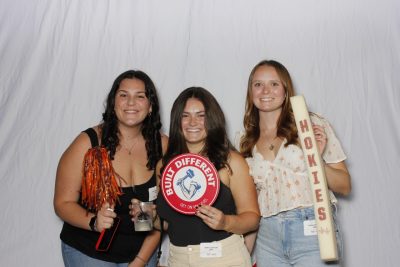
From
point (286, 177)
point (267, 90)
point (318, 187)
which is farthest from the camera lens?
point (267, 90)

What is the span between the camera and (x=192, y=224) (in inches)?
91.0

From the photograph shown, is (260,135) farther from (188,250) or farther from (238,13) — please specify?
(238,13)

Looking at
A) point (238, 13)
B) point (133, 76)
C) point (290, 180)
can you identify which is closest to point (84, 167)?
point (133, 76)

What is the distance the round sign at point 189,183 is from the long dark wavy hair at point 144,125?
0.32 metres

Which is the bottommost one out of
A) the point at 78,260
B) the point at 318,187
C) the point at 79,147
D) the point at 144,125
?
the point at 78,260

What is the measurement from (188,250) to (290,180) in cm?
55

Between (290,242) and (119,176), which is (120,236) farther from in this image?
(290,242)

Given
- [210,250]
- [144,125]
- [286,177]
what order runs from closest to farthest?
[210,250]
[286,177]
[144,125]

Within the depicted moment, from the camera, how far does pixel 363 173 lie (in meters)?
3.40

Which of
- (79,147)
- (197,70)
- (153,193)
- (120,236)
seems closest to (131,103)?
(79,147)

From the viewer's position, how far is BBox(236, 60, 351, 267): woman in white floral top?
231 cm

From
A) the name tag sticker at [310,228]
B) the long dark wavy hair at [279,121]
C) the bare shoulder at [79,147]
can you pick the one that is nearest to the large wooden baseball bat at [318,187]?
the name tag sticker at [310,228]

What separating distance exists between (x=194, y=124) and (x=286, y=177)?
487mm

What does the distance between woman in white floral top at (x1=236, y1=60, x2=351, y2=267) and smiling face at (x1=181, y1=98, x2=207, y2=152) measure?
0.87ft
